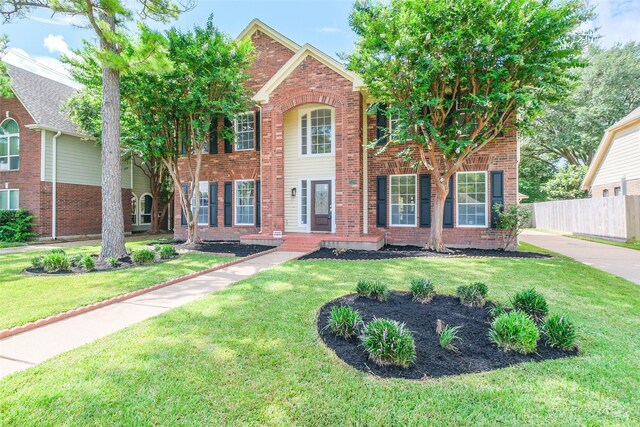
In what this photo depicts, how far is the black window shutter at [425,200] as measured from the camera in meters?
10.9

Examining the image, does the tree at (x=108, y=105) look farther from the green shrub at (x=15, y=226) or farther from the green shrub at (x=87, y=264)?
the green shrub at (x=15, y=226)

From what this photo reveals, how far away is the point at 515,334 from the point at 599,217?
15948 mm

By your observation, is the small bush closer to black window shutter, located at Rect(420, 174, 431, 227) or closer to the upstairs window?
black window shutter, located at Rect(420, 174, 431, 227)

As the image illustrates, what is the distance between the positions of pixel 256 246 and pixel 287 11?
32.2 ft

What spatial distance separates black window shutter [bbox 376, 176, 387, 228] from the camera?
11.5 m

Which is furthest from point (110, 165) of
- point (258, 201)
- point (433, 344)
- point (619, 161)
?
point (619, 161)

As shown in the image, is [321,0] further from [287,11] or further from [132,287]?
[132,287]

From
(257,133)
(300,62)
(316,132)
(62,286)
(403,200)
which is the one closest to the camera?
(62,286)

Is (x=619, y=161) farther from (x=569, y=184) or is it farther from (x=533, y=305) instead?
(x=533, y=305)

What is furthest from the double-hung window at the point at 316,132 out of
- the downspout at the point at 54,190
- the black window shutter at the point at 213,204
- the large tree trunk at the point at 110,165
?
the downspout at the point at 54,190

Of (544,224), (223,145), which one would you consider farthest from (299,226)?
(544,224)

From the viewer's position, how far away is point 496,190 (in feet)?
33.8

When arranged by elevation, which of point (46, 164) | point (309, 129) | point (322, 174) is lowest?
point (322, 174)

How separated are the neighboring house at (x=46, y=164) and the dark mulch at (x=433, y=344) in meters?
15.5
